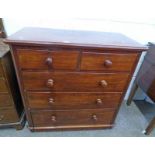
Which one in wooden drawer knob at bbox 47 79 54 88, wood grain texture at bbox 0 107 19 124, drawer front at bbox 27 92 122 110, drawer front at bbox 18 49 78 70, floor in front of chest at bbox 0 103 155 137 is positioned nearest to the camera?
drawer front at bbox 18 49 78 70

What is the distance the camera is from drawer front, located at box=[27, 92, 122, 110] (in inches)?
43.0

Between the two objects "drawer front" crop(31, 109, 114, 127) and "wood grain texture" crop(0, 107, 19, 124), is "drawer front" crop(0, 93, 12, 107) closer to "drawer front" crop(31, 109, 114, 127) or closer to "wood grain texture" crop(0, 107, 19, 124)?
"wood grain texture" crop(0, 107, 19, 124)

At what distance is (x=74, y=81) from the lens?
1.02 meters

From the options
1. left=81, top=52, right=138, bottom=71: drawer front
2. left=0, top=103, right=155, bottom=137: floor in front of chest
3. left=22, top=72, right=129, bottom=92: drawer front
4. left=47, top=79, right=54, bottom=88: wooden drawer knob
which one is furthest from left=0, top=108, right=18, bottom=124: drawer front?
left=81, top=52, right=138, bottom=71: drawer front

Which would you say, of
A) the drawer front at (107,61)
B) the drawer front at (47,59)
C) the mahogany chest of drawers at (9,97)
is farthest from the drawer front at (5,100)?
the drawer front at (107,61)

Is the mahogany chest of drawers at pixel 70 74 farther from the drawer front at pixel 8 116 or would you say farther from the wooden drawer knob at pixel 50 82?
the drawer front at pixel 8 116

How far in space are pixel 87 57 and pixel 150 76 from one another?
0.80 metres

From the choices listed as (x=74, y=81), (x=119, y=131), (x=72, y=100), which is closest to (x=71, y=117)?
(x=72, y=100)

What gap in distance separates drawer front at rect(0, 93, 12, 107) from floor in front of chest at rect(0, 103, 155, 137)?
351mm

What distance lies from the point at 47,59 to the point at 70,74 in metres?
0.20

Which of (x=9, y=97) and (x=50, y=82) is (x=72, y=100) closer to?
(x=50, y=82)
